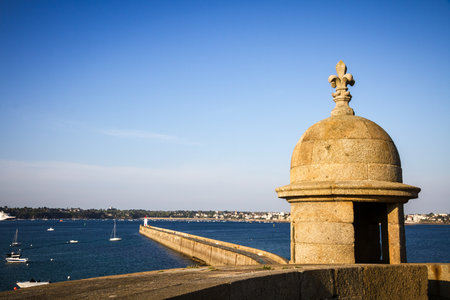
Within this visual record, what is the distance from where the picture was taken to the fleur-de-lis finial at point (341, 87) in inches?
218

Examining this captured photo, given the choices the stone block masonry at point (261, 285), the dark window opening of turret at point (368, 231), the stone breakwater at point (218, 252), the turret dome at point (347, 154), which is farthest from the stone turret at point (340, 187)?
the stone breakwater at point (218, 252)

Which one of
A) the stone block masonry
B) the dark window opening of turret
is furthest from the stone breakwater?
the stone block masonry

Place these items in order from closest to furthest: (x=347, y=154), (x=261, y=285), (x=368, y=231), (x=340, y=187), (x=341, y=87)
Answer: (x=261, y=285) → (x=340, y=187) → (x=347, y=154) → (x=341, y=87) → (x=368, y=231)

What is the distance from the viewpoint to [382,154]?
5.02 meters

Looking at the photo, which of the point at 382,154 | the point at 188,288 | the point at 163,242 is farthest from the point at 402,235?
the point at 163,242

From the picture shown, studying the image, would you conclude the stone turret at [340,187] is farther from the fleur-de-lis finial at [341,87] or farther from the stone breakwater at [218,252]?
the stone breakwater at [218,252]

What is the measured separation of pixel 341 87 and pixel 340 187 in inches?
66.9

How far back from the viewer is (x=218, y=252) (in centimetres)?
3688

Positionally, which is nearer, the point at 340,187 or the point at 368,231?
the point at 340,187

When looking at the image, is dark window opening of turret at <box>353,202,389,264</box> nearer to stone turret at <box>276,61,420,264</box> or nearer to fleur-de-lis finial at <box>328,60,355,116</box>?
stone turret at <box>276,61,420,264</box>

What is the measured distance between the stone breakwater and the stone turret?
13277mm

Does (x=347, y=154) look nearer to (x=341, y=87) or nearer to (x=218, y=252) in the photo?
(x=341, y=87)

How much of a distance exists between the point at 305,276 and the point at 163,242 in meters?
66.0

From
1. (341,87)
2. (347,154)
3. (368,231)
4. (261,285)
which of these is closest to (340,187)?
(347,154)
